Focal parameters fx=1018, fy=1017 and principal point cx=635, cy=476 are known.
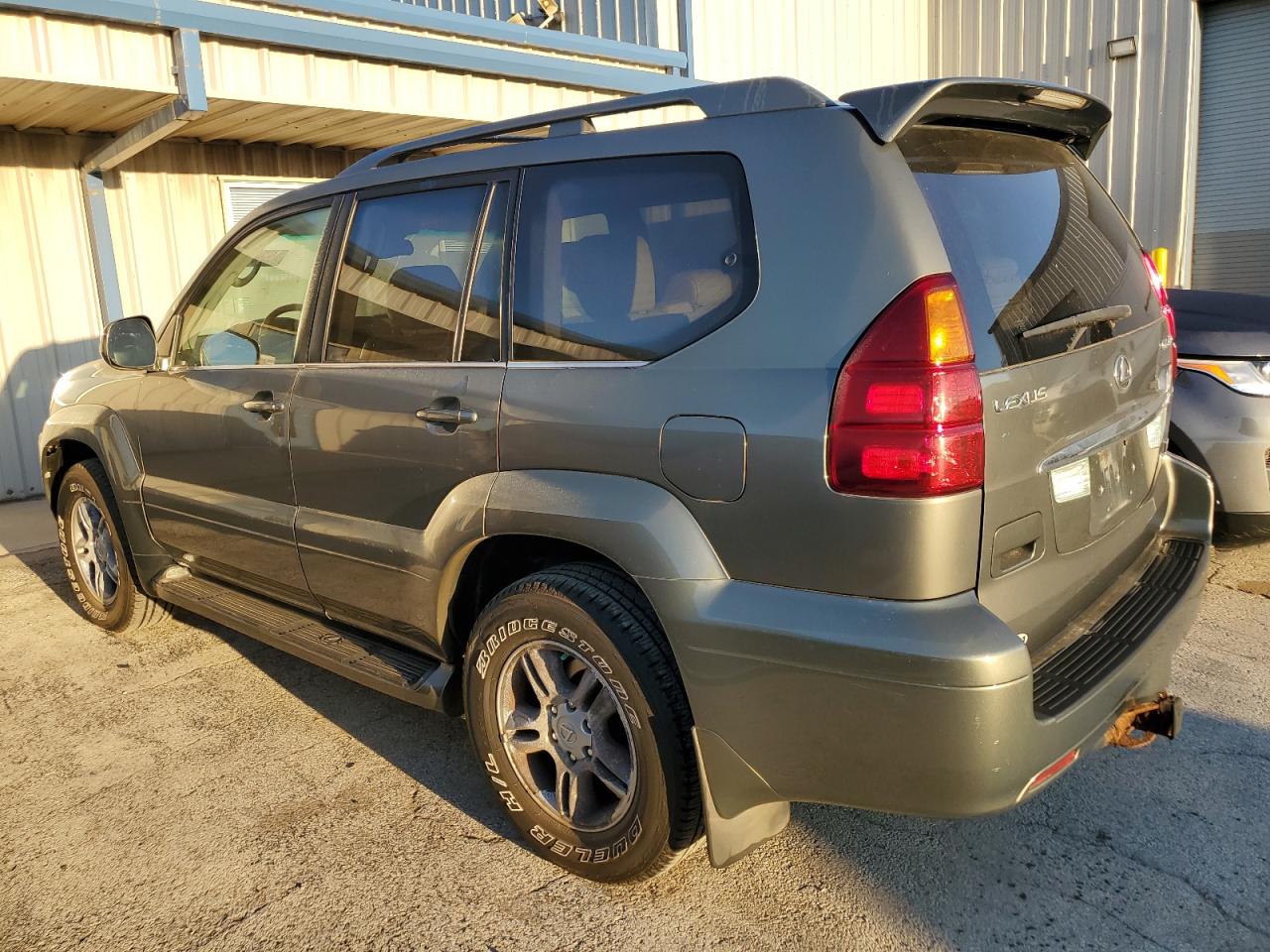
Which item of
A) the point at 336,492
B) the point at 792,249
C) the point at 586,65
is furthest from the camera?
the point at 586,65

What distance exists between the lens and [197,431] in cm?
371

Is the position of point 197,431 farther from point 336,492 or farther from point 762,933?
point 762,933

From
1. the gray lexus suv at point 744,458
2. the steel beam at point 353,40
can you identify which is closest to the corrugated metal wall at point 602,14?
the steel beam at point 353,40

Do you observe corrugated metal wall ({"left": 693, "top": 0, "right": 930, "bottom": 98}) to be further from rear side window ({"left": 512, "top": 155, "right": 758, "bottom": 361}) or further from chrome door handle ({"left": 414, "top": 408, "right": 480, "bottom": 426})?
chrome door handle ({"left": 414, "top": 408, "right": 480, "bottom": 426})

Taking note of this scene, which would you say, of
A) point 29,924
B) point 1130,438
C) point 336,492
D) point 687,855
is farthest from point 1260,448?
point 29,924

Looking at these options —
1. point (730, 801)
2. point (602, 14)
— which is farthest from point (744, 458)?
point (602, 14)

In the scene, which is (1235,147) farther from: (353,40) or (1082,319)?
(1082,319)

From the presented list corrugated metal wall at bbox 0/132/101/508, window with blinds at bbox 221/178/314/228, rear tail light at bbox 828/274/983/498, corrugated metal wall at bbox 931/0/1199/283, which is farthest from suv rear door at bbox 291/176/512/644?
corrugated metal wall at bbox 931/0/1199/283

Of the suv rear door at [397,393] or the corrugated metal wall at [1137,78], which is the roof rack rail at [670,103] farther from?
the corrugated metal wall at [1137,78]

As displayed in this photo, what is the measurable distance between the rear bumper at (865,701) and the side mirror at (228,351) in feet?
6.49

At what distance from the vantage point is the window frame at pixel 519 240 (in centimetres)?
221

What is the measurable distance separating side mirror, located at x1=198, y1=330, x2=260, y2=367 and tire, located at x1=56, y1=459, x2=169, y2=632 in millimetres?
1011

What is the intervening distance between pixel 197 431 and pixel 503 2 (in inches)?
398

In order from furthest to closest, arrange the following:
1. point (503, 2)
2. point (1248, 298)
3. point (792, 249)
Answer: point (503, 2) < point (1248, 298) < point (792, 249)
